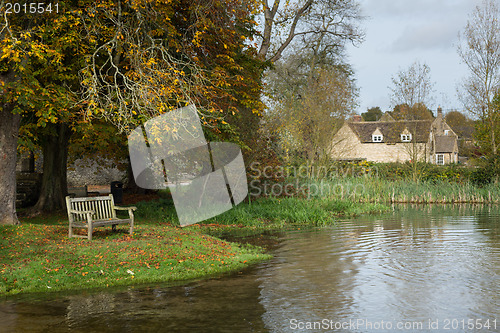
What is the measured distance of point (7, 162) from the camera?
43.3 ft

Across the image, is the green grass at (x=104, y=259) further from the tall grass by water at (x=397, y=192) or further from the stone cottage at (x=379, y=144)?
the stone cottage at (x=379, y=144)

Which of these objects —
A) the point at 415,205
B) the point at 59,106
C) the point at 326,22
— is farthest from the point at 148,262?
the point at 326,22

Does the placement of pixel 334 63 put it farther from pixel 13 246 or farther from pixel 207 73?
pixel 13 246

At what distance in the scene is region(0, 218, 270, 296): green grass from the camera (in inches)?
358

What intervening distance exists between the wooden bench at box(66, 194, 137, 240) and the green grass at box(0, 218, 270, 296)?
364 millimetres

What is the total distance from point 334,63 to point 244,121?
2602 centimetres

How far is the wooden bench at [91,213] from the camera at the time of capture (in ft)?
38.5

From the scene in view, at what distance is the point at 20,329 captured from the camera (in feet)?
21.4

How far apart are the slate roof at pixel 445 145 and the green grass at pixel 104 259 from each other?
6034cm

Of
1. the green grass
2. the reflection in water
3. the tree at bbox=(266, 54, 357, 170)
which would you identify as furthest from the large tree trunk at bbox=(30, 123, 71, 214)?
the reflection in water

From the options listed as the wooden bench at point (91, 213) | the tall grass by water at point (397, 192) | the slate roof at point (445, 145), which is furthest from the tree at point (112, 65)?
the slate roof at point (445, 145)

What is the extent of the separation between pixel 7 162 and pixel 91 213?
11.2 feet

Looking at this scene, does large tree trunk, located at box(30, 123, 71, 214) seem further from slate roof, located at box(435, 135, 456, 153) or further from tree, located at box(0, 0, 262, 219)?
slate roof, located at box(435, 135, 456, 153)

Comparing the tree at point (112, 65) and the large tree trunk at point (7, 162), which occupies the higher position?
the tree at point (112, 65)
